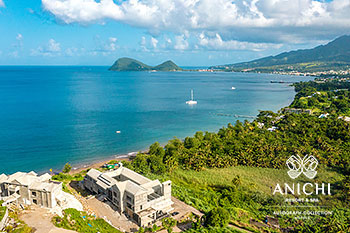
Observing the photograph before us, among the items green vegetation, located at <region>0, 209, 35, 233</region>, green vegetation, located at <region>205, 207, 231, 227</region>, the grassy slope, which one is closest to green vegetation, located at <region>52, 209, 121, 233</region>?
green vegetation, located at <region>0, 209, 35, 233</region>

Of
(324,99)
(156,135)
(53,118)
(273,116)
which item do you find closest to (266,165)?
(156,135)

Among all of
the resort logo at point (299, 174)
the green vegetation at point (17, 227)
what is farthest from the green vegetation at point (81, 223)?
the resort logo at point (299, 174)

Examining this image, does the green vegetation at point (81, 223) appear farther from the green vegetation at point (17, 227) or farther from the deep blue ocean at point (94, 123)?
the deep blue ocean at point (94, 123)

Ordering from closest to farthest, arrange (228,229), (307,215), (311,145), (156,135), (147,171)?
1. (228,229)
2. (307,215)
3. (147,171)
4. (311,145)
5. (156,135)

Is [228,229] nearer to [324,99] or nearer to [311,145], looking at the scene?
[311,145]

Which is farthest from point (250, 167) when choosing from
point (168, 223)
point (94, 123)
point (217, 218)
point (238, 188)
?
point (94, 123)
